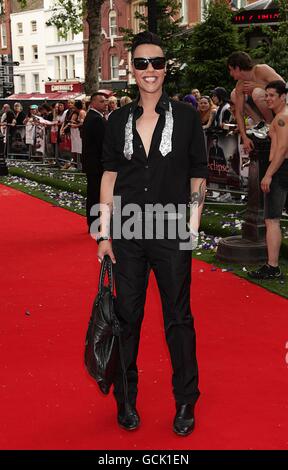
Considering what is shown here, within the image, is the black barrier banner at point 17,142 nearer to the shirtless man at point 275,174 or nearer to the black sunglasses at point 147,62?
the shirtless man at point 275,174

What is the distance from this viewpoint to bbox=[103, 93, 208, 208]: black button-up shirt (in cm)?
388

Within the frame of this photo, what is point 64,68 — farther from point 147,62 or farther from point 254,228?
point 147,62

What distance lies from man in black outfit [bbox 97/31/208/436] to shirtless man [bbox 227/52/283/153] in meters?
4.76

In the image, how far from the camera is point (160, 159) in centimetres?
388

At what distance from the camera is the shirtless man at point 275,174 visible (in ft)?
23.0

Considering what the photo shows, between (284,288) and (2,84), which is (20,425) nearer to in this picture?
(284,288)

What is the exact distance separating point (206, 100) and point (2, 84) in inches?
1488

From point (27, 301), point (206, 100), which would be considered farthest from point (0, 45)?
point (27, 301)

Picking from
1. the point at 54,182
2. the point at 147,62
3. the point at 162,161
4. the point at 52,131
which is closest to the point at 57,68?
the point at 52,131

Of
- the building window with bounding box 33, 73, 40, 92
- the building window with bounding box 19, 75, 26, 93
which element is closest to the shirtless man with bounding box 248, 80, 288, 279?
the building window with bounding box 33, 73, 40, 92

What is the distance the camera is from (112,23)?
5638 cm

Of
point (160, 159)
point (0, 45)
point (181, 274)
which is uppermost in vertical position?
point (0, 45)

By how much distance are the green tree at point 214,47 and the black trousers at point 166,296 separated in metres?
22.0

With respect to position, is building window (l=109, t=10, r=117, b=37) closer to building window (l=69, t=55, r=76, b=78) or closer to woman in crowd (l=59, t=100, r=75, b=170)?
building window (l=69, t=55, r=76, b=78)
